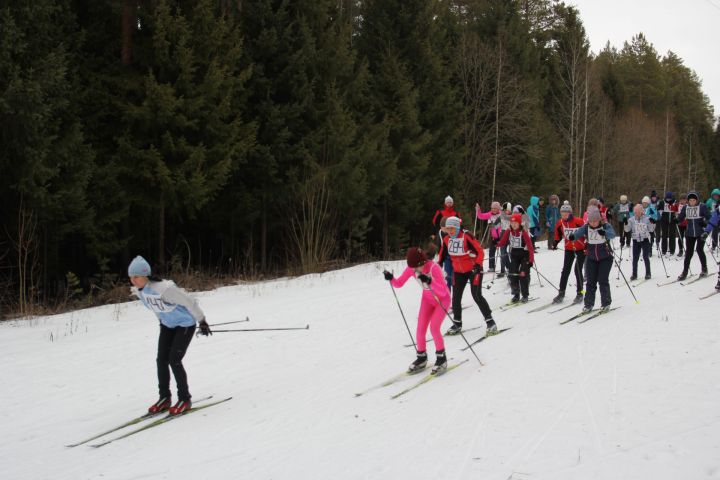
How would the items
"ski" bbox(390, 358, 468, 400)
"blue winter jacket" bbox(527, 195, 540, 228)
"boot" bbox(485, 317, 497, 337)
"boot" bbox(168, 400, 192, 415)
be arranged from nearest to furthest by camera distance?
"boot" bbox(168, 400, 192, 415)
"ski" bbox(390, 358, 468, 400)
"boot" bbox(485, 317, 497, 337)
"blue winter jacket" bbox(527, 195, 540, 228)

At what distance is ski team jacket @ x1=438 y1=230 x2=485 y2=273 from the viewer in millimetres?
9773

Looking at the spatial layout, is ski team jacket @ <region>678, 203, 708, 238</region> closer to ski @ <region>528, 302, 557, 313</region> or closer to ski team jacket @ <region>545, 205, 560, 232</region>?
ski @ <region>528, 302, 557, 313</region>

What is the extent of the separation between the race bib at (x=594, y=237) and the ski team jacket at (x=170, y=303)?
7696mm

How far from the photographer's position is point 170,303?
6.98 m

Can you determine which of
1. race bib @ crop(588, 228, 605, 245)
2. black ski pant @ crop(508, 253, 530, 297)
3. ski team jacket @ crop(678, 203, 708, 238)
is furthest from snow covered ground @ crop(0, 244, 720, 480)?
ski team jacket @ crop(678, 203, 708, 238)

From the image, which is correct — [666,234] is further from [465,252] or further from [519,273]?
[465,252]

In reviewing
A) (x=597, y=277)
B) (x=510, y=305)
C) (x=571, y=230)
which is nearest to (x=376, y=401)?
(x=597, y=277)

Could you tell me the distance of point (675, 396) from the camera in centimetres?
615

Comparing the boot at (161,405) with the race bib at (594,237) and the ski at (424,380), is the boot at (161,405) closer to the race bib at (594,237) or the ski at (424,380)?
the ski at (424,380)

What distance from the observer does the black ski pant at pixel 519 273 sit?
1269cm

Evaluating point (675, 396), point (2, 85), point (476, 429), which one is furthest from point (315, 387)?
point (2, 85)

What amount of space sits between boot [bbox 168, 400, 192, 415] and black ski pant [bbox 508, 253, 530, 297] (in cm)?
791

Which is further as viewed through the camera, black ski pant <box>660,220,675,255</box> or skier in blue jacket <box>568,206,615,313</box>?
black ski pant <box>660,220,675,255</box>

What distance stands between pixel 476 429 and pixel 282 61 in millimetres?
16834
